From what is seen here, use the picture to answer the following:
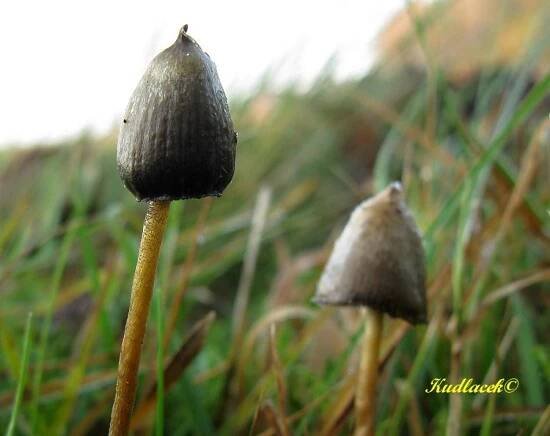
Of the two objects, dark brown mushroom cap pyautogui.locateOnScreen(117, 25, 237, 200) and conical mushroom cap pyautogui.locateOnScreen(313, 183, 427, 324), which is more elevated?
dark brown mushroom cap pyautogui.locateOnScreen(117, 25, 237, 200)

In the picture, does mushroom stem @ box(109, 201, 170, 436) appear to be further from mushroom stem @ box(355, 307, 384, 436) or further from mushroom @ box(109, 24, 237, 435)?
mushroom stem @ box(355, 307, 384, 436)

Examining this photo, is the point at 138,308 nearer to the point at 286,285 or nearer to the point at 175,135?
the point at 175,135

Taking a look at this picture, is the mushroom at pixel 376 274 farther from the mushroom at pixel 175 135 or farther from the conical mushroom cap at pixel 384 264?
the mushroom at pixel 175 135

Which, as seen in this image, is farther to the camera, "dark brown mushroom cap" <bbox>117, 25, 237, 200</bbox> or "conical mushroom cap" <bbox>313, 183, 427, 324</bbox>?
"conical mushroom cap" <bbox>313, 183, 427, 324</bbox>

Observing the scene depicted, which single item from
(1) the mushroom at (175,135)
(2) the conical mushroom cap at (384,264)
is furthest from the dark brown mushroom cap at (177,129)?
(2) the conical mushroom cap at (384,264)

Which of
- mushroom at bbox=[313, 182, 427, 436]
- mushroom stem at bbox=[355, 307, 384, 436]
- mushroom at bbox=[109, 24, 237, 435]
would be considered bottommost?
mushroom stem at bbox=[355, 307, 384, 436]

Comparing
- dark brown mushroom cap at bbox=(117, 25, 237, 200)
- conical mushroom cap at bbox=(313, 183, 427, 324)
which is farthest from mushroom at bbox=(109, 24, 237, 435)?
conical mushroom cap at bbox=(313, 183, 427, 324)

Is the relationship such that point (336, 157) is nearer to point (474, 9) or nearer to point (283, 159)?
point (283, 159)
